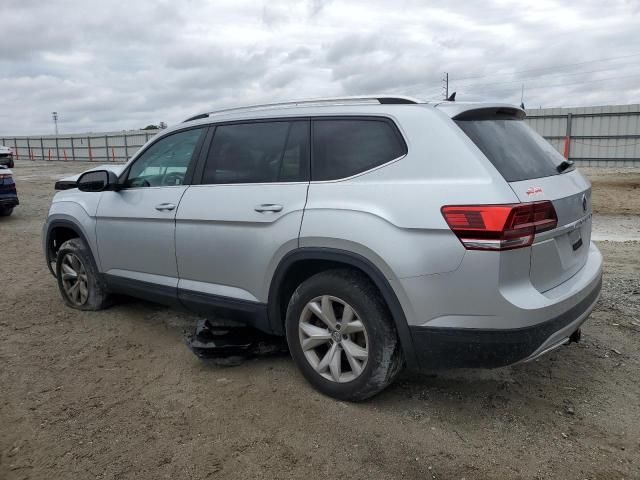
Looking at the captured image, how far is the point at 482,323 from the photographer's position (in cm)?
273

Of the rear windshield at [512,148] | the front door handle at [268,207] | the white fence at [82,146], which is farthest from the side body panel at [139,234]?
the white fence at [82,146]

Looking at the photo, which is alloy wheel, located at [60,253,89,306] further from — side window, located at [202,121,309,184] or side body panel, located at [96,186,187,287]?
side window, located at [202,121,309,184]

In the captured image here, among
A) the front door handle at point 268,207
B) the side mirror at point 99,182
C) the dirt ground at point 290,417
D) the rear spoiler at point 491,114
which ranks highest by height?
the rear spoiler at point 491,114

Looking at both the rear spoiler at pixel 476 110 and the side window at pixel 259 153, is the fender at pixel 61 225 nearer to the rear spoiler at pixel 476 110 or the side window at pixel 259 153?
the side window at pixel 259 153

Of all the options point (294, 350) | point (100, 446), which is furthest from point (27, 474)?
point (294, 350)

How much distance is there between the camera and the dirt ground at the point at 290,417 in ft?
8.98

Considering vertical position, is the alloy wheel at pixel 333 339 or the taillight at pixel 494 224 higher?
the taillight at pixel 494 224

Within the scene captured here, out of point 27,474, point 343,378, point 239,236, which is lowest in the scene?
point 27,474

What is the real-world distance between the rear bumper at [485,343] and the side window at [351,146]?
985 mm

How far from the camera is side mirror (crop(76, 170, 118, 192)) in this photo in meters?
4.56

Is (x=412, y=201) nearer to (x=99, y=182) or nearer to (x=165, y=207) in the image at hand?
(x=165, y=207)

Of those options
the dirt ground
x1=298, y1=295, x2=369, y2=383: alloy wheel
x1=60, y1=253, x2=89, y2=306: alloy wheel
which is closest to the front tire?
x1=298, y1=295, x2=369, y2=383: alloy wheel

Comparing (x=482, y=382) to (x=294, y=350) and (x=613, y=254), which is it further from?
(x=613, y=254)

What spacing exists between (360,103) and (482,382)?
1948 mm
